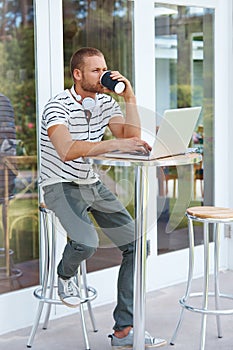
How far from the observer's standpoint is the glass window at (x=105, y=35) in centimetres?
415

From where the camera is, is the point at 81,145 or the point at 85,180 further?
the point at 85,180

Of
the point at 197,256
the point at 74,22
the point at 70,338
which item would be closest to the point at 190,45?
the point at 74,22

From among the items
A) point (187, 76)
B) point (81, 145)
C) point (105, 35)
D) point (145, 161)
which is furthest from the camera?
point (187, 76)

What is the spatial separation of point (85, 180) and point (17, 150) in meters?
0.71

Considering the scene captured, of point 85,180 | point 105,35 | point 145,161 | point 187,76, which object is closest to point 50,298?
point 85,180

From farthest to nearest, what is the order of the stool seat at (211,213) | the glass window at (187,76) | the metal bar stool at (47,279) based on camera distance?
the glass window at (187,76)
the metal bar stool at (47,279)
the stool seat at (211,213)

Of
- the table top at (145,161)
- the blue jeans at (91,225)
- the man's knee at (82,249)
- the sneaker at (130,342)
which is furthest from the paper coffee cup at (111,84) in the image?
the sneaker at (130,342)

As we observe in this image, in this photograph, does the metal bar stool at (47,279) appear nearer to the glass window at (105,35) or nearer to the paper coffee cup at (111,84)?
the glass window at (105,35)

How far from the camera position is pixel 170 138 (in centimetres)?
301

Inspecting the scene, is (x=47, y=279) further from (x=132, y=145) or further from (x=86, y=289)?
(x=132, y=145)

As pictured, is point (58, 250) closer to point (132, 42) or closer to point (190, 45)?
point (132, 42)

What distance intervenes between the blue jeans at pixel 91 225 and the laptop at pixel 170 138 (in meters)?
0.44

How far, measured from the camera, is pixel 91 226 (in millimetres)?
3383

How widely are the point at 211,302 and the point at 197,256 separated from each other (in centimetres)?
70
